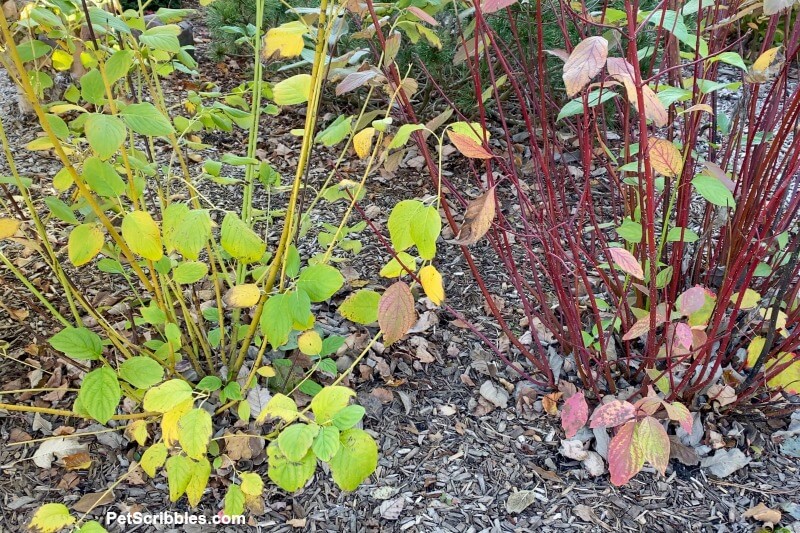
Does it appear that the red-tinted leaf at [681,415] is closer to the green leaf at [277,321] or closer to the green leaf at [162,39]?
the green leaf at [277,321]

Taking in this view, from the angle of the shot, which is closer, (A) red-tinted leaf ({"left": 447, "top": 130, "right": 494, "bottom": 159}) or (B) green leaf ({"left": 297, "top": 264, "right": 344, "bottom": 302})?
(A) red-tinted leaf ({"left": 447, "top": 130, "right": 494, "bottom": 159})

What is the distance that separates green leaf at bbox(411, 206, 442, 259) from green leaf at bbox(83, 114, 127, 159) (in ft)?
1.66

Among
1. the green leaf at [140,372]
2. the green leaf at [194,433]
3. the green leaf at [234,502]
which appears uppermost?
the green leaf at [140,372]

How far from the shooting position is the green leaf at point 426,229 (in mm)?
976

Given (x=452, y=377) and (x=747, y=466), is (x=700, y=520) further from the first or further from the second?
(x=452, y=377)

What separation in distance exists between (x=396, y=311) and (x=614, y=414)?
468mm

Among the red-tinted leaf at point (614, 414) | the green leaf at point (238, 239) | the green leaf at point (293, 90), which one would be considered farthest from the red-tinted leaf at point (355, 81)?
the red-tinted leaf at point (614, 414)

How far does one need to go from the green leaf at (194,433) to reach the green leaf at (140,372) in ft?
0.46

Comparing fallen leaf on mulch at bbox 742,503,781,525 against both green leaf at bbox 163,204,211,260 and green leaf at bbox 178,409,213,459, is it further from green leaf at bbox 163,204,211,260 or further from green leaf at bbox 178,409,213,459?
green leaf at bbox 163,204,211,260

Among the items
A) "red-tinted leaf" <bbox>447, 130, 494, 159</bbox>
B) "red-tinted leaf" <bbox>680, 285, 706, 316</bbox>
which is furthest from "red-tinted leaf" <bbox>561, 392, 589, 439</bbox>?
"red-tinted leaf" <bbox>447, 130, 494, 159</bbox>

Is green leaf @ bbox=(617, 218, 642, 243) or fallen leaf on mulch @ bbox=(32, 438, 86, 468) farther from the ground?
green leaf @ bbox=(617, 218, 642, 243)

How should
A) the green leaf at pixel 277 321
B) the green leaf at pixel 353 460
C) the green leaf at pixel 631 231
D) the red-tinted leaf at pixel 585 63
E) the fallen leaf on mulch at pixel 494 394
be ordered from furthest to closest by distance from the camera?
the fallen leaf on mulch at pixel 494 394
the green leaf at pixel 631 231
the green leaf at pixel 277 321
the green leaf at pixel 353 460
the red-tinted leaf at pixel 585 63

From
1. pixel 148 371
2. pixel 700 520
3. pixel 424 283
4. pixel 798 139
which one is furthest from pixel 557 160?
pixel 148 371

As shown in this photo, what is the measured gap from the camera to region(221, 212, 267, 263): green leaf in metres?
1.09
